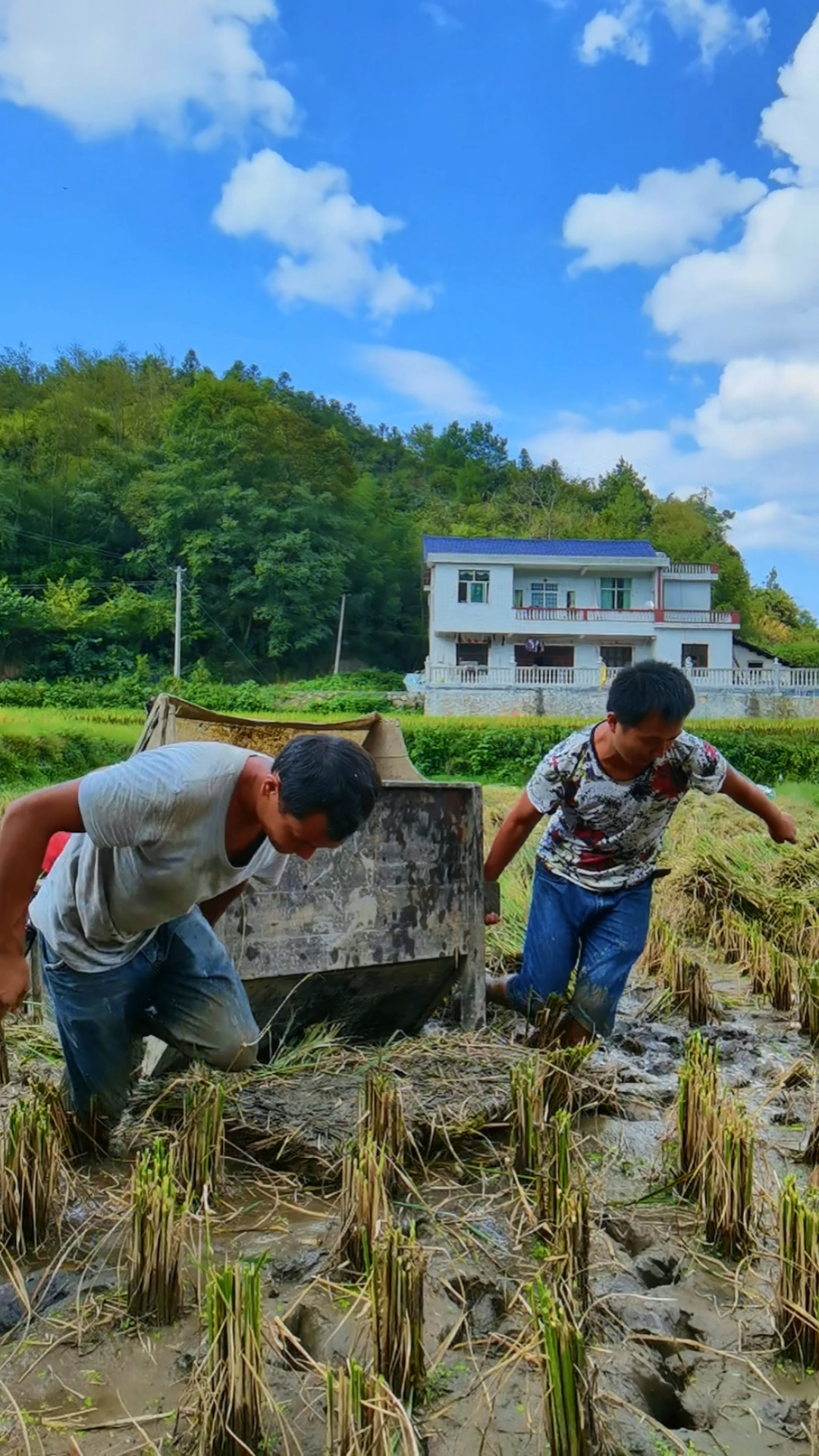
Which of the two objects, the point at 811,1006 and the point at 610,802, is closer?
the point at 610,802

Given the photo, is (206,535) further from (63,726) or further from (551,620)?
(63,726)

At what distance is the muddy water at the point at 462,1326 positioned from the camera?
1952mm

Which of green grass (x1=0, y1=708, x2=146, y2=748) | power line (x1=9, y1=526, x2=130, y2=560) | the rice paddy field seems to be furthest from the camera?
power line (x1=9, y1=526, x2=130, y2=560)

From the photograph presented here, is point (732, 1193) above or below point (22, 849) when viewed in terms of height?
below

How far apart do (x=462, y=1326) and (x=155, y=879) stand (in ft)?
4.26

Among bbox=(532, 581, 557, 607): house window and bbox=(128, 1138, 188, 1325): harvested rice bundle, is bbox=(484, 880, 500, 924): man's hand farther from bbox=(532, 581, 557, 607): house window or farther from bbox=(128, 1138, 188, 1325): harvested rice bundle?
bbox=(532, 581, 557, 607): house window

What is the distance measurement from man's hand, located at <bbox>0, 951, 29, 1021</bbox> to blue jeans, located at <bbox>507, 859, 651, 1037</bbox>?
2232mm

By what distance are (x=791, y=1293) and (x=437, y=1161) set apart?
1.27m

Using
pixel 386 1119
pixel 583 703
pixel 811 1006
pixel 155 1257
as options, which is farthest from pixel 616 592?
pixel 155 1257

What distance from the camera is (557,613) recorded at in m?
39.6

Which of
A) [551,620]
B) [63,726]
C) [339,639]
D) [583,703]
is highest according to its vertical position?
[551,620]

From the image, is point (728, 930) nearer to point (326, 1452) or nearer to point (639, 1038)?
point (639, 1038)

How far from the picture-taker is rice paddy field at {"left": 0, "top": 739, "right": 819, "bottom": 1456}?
1912mm

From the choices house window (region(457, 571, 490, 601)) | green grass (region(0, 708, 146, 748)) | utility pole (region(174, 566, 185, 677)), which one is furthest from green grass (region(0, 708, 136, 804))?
house window (region(457, 571, 490, 601))
